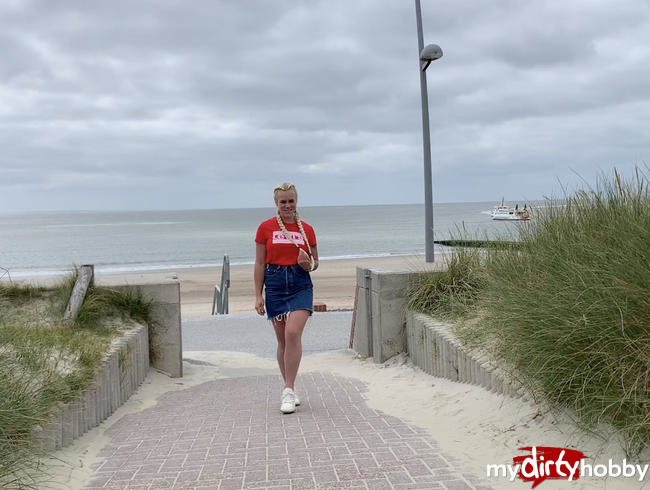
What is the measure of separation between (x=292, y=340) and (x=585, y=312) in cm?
226

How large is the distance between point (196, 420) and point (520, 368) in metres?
2.49

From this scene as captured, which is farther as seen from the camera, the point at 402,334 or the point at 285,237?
the point at 402,334

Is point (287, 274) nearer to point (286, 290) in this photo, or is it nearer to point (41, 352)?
point (286, 290)

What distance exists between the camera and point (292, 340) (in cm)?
523

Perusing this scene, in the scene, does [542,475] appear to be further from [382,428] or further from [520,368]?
[382,428]

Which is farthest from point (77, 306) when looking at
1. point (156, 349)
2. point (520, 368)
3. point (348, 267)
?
point (348, 267)

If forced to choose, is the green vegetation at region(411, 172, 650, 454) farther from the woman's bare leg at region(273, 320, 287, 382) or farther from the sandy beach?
the sandy beach

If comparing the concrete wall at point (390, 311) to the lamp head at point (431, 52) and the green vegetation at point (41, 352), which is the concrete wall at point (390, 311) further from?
the lamp head at point (431, 52)

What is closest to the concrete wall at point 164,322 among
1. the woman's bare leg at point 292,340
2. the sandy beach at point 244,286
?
the woman's bare leg at point 292,340

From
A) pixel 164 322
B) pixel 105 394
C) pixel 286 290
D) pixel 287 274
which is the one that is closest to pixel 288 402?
pixel 286 290

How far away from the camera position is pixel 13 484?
3.35 meters

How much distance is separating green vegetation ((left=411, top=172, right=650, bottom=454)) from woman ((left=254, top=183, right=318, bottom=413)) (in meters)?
1.48

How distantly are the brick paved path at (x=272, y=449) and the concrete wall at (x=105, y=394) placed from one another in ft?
0.72

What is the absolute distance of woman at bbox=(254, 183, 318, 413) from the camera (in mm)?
5254
